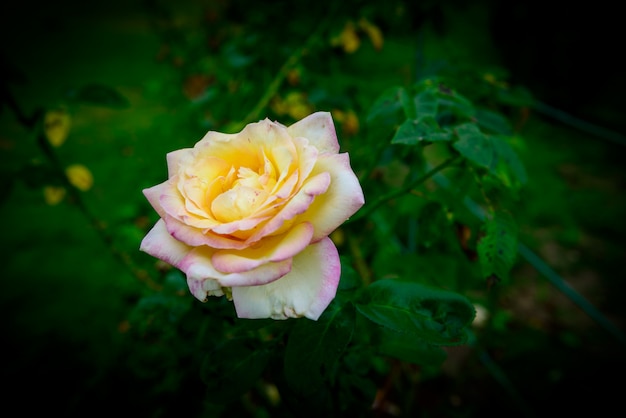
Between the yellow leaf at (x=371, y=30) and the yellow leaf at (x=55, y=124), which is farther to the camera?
the yellow leaf at (x=371, y=30)

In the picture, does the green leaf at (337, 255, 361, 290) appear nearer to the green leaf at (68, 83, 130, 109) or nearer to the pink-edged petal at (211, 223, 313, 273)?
the pink-edged petal at (211, 223, 313, 273)

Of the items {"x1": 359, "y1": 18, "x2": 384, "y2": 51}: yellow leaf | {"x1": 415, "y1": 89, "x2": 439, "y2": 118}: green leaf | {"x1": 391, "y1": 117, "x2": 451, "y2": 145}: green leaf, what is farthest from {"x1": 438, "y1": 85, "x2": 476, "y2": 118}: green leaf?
{"x1": 359, "y1": 18, "x2": 384, "y2": 51}: yellow leaf

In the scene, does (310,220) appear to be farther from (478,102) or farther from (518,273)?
(518,273)

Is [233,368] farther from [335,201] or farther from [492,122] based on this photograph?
[492,122]

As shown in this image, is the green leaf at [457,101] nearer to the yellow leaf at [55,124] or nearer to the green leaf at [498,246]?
the green leaf at [498,246]

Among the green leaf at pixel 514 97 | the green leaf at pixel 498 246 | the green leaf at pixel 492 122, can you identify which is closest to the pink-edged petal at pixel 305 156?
the green leaf at pixel 498 246

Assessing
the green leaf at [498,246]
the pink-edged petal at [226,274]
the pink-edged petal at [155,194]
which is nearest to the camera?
the pink-edged petal at [226,274]
